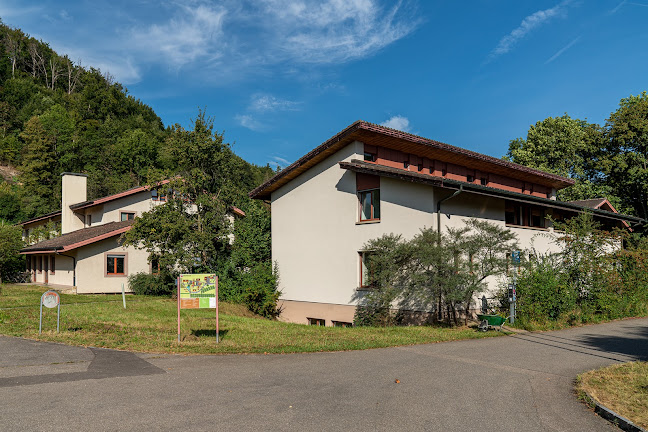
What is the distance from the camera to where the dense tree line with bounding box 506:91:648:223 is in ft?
130

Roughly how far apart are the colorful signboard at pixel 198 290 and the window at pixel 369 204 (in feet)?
27.7

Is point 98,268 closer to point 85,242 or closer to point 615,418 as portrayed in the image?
point 85,242

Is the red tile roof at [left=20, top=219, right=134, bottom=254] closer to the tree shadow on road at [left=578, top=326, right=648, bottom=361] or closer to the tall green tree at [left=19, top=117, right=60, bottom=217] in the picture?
the tree shadow on road at [left=578, top=326, right=648, bottom=361]

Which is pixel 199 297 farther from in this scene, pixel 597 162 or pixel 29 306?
pixel 597 162

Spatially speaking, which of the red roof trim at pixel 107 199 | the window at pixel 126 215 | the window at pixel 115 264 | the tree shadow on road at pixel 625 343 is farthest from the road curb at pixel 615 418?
the window at pixel 126 215

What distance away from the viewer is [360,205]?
20.0 m

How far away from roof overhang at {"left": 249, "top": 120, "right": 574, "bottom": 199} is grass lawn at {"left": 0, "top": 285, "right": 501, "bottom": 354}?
7.64m

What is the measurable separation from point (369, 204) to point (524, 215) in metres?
8.47

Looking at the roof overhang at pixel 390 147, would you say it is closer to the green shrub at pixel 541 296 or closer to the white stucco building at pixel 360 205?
the white stucco building at pixel 360 205

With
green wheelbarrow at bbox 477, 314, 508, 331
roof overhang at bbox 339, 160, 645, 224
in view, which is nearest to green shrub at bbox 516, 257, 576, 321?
green wheelbarrow at bbox 477, 314, 508, 331

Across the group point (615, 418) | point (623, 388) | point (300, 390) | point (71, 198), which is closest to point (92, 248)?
point (71, 198)

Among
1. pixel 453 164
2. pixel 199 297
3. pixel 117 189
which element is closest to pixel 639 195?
pixel 453 164

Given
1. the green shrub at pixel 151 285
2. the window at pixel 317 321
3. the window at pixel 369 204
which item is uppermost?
the window at pixel 369 204

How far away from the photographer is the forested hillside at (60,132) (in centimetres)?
6194
